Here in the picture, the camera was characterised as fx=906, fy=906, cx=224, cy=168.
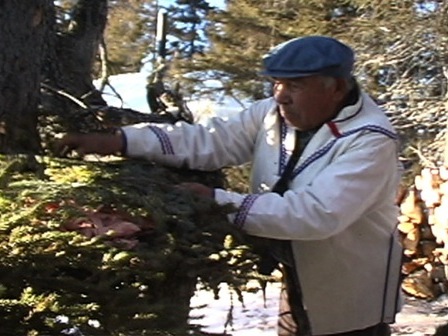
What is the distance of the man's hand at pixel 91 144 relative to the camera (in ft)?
6.09

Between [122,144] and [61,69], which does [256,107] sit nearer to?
[122,144]

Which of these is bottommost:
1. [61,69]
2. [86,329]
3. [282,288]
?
[282,288]

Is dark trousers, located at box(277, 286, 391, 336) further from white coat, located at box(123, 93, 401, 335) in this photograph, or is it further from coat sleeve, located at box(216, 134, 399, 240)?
coat sleeve, located at box(216, 134, 399, 240)

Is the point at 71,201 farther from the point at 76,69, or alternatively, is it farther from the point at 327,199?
the point at 76,69

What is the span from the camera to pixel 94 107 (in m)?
2.17

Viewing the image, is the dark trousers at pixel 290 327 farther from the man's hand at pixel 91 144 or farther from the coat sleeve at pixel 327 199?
the man's hand at pixel 91 144

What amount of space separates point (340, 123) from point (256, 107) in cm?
29

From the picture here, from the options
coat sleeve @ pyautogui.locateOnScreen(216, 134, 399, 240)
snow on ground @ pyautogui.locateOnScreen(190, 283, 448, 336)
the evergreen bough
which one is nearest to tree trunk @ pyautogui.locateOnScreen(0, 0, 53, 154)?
the evergreen bough

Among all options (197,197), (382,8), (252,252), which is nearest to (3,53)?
(197,197)

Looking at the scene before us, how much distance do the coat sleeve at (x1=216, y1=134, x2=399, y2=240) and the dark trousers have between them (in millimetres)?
419

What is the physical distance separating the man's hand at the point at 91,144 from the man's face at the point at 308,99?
0.35 meters

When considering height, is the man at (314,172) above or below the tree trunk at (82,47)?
below

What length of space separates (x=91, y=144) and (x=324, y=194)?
501mm

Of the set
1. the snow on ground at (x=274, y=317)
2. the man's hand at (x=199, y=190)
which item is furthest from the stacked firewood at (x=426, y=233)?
the man's hand at (x=199, y=190)
